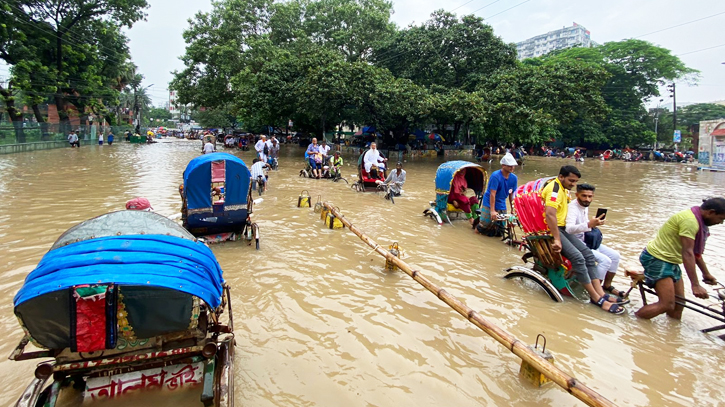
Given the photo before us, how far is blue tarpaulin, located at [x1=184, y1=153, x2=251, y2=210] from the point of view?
20.7ft

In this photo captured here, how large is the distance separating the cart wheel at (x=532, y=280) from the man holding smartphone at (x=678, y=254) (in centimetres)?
96

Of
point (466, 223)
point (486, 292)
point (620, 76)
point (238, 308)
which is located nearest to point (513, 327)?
point (486, 292)

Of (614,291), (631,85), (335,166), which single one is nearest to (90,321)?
(614,291)

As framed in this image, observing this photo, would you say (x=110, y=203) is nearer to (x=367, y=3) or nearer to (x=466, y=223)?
(x=466, y=223)

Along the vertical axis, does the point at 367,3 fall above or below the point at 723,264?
above

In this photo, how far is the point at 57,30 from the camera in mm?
28641

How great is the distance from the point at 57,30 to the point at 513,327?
37202 millimetres

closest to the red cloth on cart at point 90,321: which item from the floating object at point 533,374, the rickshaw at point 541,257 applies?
the floating object at point 533,374

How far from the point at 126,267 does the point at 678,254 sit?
5.30 metres

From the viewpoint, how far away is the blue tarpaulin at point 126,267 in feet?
7.58

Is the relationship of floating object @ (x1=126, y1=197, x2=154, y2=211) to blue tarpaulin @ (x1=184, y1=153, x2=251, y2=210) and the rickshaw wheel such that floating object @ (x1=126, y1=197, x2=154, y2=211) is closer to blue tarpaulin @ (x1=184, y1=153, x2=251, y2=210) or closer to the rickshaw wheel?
blue tarpaulin @ (x1=184, y1=153, x2=251, y2=210)

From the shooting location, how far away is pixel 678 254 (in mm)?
4254

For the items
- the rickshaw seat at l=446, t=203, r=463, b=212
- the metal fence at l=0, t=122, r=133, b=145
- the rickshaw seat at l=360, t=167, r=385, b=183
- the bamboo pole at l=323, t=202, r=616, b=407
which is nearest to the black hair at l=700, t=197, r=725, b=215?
the bamboo pole at l=323, t=202, r=616, b=407

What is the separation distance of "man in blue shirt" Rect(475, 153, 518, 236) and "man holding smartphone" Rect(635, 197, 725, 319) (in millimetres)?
3130
